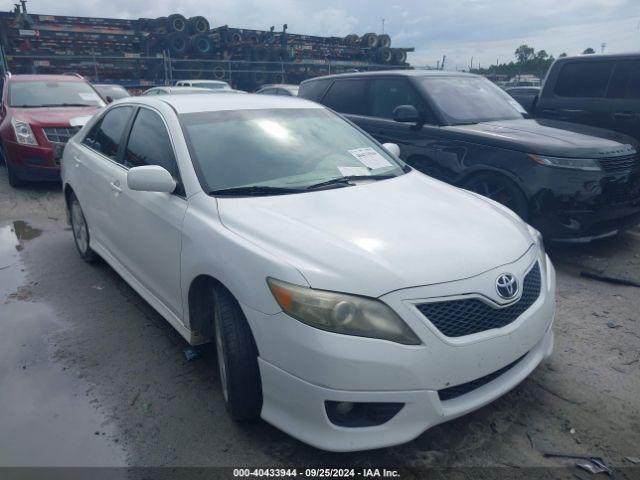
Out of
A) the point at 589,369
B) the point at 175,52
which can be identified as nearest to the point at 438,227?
the point at 589,369

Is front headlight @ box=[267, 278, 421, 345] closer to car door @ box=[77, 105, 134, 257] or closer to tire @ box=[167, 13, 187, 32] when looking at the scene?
car door @ box=[77, 105, 134, 257]

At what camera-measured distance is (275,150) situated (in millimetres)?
3133

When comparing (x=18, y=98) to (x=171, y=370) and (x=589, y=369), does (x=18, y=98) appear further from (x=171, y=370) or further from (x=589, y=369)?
(x=589, y=369)


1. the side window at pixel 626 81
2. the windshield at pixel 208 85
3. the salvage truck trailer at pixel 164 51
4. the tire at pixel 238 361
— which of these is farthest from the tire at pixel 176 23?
the tire at pixel 238 361

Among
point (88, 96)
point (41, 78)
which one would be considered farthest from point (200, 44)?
point (88, 96)

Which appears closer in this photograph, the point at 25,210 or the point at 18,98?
the point at 25,210

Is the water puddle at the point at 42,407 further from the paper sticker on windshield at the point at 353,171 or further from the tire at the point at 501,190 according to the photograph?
the tire at the point at 501,190

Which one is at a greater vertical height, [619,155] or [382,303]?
[619,155]

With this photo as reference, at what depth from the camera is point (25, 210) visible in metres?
6.65

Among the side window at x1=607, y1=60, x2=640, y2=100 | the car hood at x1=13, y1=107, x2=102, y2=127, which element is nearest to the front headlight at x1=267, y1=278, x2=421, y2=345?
the side window at x1=607, y1=60, x2=640, y2=100

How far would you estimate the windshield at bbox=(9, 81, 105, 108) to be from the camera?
26.5ft

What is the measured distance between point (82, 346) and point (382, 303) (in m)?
2.32

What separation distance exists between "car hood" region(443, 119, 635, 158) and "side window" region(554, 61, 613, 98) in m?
1.38

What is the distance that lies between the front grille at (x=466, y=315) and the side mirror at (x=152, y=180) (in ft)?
5.30
